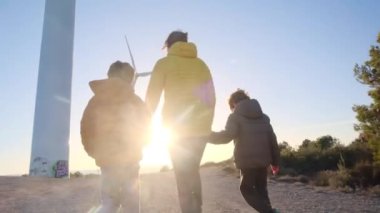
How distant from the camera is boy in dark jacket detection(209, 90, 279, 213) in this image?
226 inches

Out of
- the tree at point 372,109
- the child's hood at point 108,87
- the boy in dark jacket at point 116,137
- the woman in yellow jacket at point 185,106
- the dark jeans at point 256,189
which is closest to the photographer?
Result: the boy in dark jacket at point 116,137

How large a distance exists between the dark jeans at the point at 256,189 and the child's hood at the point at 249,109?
2.36 ft

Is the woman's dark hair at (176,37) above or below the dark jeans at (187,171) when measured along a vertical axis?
above

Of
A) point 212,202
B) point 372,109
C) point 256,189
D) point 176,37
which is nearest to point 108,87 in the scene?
point 176,37

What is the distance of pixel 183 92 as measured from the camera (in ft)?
15.3

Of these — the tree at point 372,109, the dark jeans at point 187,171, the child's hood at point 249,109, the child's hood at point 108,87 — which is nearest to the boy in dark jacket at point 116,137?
the child's hood at point 108,87

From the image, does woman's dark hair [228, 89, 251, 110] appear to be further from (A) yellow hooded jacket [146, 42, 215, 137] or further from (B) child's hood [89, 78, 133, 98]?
(B) child's hood [89, 78, 133, 98]

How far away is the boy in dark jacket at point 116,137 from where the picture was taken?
428cm

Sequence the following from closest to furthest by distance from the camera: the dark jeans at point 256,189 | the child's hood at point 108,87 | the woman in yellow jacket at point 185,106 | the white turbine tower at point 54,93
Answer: the child's hood at point 108,87 < the woman in yellow jacket at point 185,106 < the dark jeans at point 256,189 < the white turbine tower at point 54,93

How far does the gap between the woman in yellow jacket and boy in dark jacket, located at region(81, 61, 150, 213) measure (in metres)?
0.31

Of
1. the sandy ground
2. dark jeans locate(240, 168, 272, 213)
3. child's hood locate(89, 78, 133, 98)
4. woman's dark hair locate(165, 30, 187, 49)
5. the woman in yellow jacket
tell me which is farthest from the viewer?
the sandy ground

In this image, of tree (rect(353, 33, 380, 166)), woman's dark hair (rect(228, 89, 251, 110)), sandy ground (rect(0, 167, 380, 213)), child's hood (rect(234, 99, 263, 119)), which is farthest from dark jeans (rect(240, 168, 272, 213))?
tree (rect(353, 33, 380, 166))

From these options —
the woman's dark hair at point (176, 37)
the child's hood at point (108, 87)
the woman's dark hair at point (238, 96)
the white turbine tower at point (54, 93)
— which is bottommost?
the child's hood at point (108, 87)

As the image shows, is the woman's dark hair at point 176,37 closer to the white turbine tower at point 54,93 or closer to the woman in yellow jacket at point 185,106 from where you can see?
the woman in yellow jacket at point 185,106
